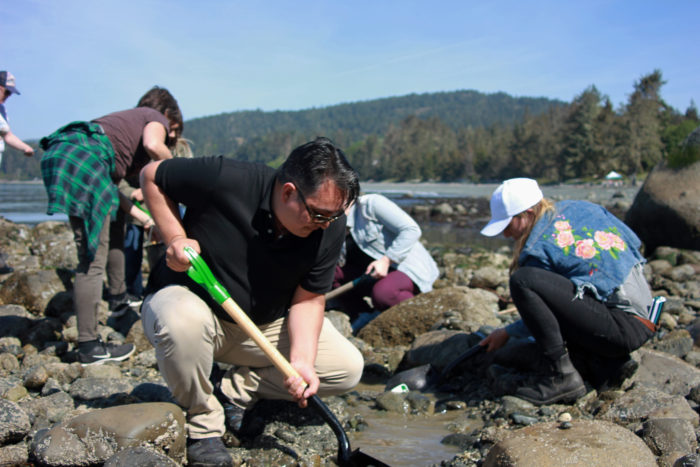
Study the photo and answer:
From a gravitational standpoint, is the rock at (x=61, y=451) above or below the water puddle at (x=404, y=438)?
above

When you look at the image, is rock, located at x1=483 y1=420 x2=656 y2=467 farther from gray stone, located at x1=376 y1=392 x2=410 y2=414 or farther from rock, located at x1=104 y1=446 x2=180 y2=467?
rock, located at x1=104 y1=446 x2=180 y2=467

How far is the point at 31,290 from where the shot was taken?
511cm

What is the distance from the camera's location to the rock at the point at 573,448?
7.79ft

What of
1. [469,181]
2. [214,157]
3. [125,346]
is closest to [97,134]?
[125,346]

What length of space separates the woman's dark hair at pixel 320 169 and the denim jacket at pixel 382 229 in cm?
265

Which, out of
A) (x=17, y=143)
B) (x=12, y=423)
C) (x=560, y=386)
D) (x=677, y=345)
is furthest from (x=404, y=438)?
(x=17, y=143)

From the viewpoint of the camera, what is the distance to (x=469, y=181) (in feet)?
306

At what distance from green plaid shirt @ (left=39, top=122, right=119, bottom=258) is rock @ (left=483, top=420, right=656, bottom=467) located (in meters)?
2.84

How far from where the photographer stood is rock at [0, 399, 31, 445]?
2.52 m

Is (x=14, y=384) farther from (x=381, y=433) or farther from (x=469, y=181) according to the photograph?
(x=469, y=181)

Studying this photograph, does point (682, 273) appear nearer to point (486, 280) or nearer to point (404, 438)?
point (486, 280)

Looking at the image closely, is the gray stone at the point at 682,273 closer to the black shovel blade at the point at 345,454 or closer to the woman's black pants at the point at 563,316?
the woman's black pants at the point at 563,316

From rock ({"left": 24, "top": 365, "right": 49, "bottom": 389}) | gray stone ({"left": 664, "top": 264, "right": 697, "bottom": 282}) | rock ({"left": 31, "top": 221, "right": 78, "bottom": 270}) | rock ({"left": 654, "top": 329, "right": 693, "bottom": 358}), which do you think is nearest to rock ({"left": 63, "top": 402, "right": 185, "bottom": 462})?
rock ({"left": 24, "top": 365, "right": 49, "bottom": 389})

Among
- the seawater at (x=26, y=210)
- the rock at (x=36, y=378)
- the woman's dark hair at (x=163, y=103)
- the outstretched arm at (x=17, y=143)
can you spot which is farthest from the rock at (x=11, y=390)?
the seawater at (x=26, y=210)
